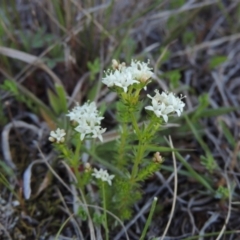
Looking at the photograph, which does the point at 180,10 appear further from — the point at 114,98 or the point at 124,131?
the point at 124,131

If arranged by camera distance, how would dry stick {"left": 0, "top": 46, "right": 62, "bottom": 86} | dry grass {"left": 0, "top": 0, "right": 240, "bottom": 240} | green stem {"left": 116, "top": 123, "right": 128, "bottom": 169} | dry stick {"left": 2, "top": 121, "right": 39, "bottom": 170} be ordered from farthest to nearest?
dry stick {"left": 0, "top": 46, "right": 62, "bottom": 86}, dry stick {"left": 2, "top": 121, "right": 39, "bottom": 170}, dry grass {"left": 0, "top": 0, "right": 240, "bottom": 240}, green stem {"left": 116, "top": 123, "right": 128, "bottom": 169}

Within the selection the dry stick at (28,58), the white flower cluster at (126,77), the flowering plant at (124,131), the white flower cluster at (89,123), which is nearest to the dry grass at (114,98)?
the dry stick at (28,58)


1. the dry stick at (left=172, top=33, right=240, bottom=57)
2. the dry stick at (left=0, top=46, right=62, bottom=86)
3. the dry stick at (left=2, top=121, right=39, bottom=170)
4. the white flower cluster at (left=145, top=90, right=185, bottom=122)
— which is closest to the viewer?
the white flower cluster at (left=145, top=90, right=185, bottom=122)

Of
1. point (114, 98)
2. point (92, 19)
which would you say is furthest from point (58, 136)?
point (92, 19)

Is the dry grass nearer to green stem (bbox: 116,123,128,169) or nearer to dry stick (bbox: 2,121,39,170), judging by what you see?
dry stick (bbox: 2,121,39,170)

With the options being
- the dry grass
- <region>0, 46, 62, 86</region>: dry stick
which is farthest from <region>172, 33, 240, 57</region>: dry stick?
<region>0, 46, 62, 86</region>: dry stick

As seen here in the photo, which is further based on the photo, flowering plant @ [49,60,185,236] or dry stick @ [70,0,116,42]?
dry stick @ [70,0,116,42]

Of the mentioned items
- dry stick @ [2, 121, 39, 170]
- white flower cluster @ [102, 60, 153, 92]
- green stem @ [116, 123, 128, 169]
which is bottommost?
green stem @ [116, 123, 128, 169]

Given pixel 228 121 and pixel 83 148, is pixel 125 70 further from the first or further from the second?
pixel 228 121

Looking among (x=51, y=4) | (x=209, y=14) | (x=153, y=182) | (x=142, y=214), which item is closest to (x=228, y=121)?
(x=153, y=182)

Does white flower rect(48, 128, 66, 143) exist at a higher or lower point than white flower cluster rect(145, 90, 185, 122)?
higher
